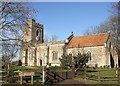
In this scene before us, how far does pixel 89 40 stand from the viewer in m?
41.2

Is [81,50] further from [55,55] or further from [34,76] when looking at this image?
[34,76]

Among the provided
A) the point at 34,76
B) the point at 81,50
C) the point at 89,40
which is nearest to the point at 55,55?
the point at 81,50

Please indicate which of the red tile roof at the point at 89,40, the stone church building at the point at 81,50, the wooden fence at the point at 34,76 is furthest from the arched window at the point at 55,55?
the wooden fence at the point at 34,76

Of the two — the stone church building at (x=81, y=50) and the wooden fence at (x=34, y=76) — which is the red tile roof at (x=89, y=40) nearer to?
the stone church building at (x=81, y=50)

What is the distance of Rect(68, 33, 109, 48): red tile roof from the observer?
3924 cm

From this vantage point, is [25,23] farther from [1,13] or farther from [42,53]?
[42,53]

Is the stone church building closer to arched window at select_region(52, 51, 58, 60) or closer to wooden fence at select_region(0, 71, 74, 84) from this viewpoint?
arched window at select_region(52, 51, 58, 60)

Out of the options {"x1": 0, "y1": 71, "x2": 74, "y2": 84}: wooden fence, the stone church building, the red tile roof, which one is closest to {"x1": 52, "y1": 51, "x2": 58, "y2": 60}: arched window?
the stone church building

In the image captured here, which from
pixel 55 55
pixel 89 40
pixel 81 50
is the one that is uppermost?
pixel 89 40

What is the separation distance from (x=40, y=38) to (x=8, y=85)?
4368 centimetres

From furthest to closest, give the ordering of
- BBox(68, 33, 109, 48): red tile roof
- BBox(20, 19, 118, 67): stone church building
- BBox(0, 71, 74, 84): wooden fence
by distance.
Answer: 1. BBox(68, 33, 109, 48): red tile roof
2. BBox(20, 19, 118, 67): stone church building
3. BBox(0, 71, 74, 84): wooden fence

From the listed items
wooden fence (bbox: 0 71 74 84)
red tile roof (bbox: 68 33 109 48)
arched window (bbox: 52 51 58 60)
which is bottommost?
wooden fence (bbox: 0 71 74 84)

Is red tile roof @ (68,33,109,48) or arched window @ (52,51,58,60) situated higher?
red tile roof @ (68,33,109,48)

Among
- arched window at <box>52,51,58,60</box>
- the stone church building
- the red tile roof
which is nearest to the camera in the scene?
the stone church building
